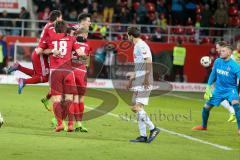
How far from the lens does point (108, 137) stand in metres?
12.7

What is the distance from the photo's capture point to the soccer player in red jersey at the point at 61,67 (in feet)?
44.0

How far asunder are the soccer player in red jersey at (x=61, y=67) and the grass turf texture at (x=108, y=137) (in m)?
0.54

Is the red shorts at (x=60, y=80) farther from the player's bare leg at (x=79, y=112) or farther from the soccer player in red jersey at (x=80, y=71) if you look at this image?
the player's bare leg at (x=79, y=112)

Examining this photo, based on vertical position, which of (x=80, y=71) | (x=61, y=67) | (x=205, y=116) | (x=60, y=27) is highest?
(x=60, y=27)

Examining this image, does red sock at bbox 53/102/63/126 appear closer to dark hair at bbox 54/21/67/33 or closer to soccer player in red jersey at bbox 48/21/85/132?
soccer player in red jersey at bbox 48/21/85/132

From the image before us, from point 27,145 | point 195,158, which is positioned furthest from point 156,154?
point 27,145

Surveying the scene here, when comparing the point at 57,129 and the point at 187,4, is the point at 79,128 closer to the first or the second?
the point at 57,129

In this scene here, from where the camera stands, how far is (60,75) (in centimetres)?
1351

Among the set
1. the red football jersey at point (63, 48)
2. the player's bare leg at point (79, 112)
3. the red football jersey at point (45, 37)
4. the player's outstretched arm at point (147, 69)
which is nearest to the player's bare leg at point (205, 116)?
the player's bare leg at point (79, 112)

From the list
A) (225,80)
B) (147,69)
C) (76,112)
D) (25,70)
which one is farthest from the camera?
(25,70)

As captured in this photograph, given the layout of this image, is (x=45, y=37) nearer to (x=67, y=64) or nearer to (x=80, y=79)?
(x=67, y=64)

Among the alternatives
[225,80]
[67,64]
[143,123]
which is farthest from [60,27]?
[225,80]

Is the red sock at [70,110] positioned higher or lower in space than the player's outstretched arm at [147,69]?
lower

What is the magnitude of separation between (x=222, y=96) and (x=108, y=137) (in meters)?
3.02
